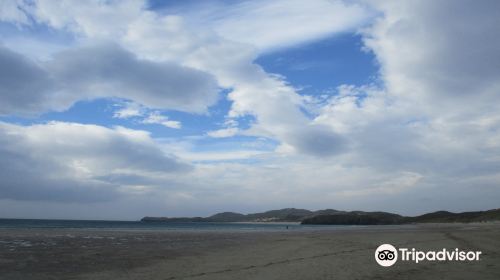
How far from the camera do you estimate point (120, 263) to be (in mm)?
20422

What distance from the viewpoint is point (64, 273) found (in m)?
17.1

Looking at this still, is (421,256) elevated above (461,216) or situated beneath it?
elevated above

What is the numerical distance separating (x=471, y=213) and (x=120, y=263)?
146329mm

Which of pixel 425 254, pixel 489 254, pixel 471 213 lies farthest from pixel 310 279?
pixel 471 213

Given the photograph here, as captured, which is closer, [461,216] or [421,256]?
[421,256]

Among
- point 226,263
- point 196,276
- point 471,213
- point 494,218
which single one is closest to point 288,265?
point 226,263

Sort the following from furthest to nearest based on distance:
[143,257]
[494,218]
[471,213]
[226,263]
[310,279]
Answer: [471,213] < [494,218] < [143,257] < [226,263] < [310,279]

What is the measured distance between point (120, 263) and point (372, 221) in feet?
615

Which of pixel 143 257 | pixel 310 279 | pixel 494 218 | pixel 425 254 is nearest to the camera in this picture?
pixel 310 279

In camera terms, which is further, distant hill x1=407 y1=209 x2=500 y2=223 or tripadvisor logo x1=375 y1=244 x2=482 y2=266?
distant hill x1=407 y1=209 x2=500 y2=223

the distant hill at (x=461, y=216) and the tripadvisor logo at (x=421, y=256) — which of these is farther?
the distant hill at (x=461, y=216)

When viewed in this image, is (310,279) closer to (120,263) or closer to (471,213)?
(120,263)

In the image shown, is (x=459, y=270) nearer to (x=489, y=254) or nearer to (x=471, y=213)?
(x=489, y=254)

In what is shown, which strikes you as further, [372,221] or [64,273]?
[372,221]
